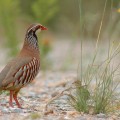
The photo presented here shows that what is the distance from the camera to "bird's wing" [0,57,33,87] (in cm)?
825

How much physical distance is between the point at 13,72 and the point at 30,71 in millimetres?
290

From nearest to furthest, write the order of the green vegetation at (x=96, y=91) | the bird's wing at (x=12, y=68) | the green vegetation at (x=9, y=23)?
the green vegetation at (x=96, y=91) → the bird's wing at (x=12, y=68) → the green vegetation at (x=9, y=23)

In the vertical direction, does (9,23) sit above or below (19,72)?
above

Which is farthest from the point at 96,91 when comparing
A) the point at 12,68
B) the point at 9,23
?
the point at 9,23

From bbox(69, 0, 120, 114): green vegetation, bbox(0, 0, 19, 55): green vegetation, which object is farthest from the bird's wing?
bbox(0, 0, 19, 55): green vegetation

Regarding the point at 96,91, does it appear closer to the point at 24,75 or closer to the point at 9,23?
the point at 24,75

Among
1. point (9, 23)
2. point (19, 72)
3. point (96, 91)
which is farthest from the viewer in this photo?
point (9, 23)

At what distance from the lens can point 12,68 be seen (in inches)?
330

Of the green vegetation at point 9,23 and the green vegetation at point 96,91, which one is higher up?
the green vegetation at point 9,23

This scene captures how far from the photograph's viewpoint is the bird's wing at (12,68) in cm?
825

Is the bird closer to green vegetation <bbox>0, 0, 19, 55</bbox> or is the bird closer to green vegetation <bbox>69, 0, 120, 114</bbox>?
green vegetation <bbox>69, 0, 120, 114</bbox>

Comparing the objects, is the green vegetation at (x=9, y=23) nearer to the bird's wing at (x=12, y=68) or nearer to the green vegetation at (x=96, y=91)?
the bird's wing at (x=12, y=68)

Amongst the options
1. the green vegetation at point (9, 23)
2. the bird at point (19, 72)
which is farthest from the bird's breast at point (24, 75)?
the green vegetation at point (9, 23)

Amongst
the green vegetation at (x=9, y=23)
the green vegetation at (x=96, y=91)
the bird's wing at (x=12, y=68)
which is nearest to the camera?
the green vegetation at (x=96, y=91)
